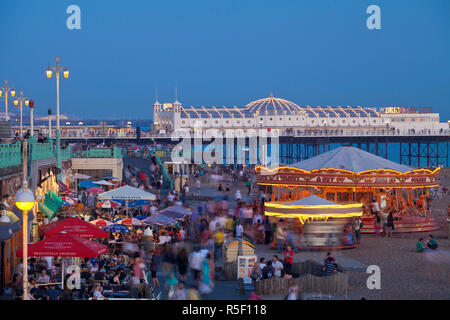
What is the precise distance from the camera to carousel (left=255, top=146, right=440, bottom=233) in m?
25.4

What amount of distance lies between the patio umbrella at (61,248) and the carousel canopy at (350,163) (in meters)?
14.3

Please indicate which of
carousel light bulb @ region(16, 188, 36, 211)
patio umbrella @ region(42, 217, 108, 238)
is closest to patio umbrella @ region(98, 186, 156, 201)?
patio umbrella @ region(42, 217, 108, 238)

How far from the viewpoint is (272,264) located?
15367 millimetres

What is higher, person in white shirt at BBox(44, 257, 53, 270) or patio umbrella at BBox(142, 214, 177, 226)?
patio umbrella at BBox(142, 214, 177, 226)

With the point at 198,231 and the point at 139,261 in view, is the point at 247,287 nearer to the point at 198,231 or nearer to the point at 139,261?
the point at 139,261

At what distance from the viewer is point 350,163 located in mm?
26281

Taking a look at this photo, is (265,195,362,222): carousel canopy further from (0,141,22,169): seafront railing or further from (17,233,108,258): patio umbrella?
(17,233,108,258): patio umbrella

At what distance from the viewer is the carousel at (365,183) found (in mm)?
25391

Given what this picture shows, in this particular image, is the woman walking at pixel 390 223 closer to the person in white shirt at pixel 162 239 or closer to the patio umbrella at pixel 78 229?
the person in white shirt at pixel 162 239

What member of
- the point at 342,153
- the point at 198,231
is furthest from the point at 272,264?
the point at 342,153

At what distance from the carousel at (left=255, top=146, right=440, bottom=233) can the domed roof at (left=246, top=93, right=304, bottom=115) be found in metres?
81.2

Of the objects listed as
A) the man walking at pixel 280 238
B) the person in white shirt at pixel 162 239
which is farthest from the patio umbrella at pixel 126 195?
the man walking at pixel 280 238

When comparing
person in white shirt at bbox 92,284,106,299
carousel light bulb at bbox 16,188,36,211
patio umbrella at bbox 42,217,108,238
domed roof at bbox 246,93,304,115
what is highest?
domed roof at bbox 246,93,304,115

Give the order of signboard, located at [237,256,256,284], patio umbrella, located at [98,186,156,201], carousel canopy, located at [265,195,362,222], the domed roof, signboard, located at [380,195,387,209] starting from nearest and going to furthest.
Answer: signboard, located at [237,256,256,284]
carousel canopy, located at [265,195,362,222]
patio umbrella, located at [98,186,156,201]
signboard, located at [380,195,387,209]
the domed roof
